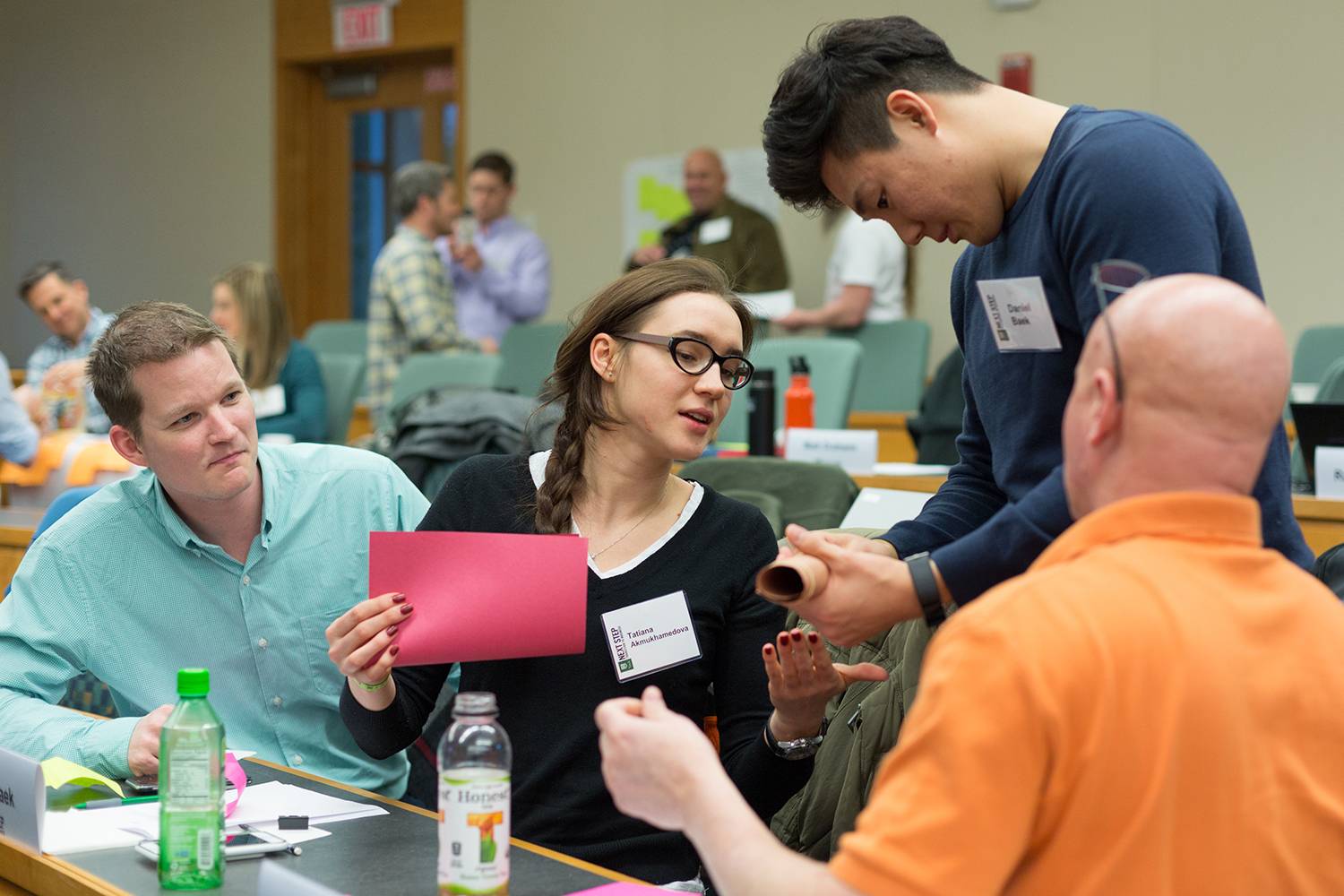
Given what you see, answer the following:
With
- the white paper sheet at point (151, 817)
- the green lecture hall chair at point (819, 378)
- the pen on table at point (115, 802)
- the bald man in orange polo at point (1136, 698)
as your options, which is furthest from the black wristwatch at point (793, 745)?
the green lecture hall chair at point (819, 378)

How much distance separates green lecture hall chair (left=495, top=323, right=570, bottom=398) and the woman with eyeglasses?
11.3 ft

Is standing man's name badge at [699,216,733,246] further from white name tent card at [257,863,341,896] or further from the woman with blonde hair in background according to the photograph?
white name tent card at [257,863,341,896]

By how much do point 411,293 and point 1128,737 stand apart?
5189mm

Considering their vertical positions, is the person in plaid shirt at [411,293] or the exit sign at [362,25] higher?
the exit sign at [362,25]

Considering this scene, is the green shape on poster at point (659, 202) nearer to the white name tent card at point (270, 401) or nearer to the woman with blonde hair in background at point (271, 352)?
the woman with blonde hair in background at point (271, 352)

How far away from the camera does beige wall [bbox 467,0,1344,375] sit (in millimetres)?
5918

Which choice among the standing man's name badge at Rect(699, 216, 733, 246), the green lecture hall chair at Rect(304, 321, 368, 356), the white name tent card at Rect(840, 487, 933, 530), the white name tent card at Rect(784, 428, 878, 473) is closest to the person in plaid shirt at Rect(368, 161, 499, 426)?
the standing man's name badge at Rect(699, 216, 733, 246)

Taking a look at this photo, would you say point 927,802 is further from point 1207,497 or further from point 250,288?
point 250,288

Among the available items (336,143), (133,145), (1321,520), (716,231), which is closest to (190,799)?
(1321,520)

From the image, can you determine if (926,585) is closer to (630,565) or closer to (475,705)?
(475,705)

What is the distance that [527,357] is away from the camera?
555 cm

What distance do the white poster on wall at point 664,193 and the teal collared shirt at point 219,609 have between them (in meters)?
5.34

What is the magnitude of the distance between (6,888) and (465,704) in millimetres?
581

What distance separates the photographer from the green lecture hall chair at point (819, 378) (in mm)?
4402
